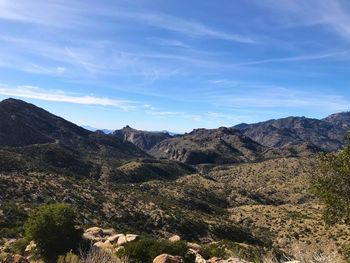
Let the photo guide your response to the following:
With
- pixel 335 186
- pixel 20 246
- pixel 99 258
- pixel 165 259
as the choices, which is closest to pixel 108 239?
pixel 20 246

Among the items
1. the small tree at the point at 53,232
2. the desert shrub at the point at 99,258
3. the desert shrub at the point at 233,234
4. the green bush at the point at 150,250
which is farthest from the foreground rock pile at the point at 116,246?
the desert shrub at the point at 233,234

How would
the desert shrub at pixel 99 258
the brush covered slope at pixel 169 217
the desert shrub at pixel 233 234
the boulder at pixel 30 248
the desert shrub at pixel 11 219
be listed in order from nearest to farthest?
the desert shrub at pixel 99 258 < the boulder at pixel 30 248 < the desert shrub at pixel 11 219 < the brush covered slope at pixel 169 217 < the desert shrub at pixel 233 234

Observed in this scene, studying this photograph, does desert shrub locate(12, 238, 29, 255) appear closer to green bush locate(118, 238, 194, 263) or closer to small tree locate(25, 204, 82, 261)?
small tree locate(25, 204, 82, 261)

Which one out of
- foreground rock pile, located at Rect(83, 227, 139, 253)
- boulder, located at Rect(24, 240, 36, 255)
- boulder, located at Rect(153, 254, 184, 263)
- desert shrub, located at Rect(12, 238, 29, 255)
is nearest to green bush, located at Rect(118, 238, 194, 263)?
foreground rock pile, located at Rect(83, 227, 139, 253)

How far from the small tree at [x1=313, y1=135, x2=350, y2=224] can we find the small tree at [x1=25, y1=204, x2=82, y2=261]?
59.1ft

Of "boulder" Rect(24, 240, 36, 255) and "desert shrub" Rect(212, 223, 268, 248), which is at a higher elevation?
"boulder" Rect(24, 240, 36, 255)

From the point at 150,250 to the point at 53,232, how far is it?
7.29 meters

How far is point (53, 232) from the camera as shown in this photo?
2997 cm

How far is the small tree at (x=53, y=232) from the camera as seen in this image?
1164 inches

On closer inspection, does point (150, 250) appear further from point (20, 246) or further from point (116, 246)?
point (20, 246)

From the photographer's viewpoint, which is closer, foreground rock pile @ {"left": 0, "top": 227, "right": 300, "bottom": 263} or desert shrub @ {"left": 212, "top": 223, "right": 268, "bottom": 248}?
foreground rock pile @ {"left": 0, "top": 227, "right": 300, "bottom": 263}

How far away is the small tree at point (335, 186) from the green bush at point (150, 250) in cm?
1132

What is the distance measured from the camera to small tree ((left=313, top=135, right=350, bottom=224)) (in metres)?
31.8

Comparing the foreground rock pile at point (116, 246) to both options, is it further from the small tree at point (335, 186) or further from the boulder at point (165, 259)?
the small tree at point (335, 186)
